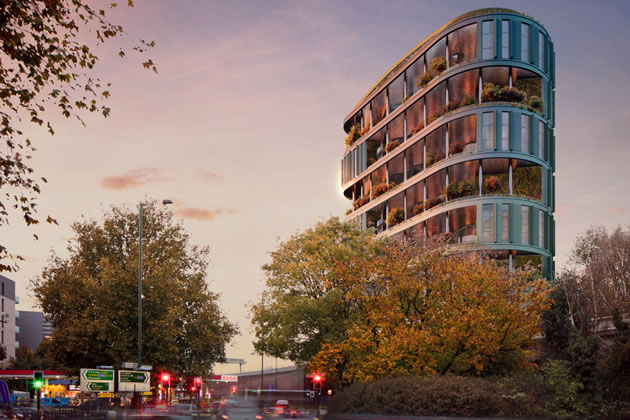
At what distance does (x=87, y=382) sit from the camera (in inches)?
1287

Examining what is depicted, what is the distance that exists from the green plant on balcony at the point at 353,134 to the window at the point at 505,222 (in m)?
32.3

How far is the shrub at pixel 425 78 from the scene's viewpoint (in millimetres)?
71500

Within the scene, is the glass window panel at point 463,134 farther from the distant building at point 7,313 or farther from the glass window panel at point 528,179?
the distant building at point 7,313

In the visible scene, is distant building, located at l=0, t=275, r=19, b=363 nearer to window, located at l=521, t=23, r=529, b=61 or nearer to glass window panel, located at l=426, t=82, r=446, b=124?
glass window panel, located at l=426, t=82, r=446, b=124

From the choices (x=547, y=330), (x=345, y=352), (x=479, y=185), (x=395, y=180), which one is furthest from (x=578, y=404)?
(x=395, y=180)

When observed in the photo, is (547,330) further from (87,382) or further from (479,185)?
(87,382)

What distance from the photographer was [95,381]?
32.7m

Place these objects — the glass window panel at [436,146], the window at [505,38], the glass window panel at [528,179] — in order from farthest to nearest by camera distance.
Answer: the glass window panel at [436,146]
the glass window panel at [528,179]
the window at [505,38]

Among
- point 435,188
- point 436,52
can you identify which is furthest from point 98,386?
point 436,52

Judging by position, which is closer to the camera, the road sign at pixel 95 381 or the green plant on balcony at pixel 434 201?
the road sign at pixel 95 381

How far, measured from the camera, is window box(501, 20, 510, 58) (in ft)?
213

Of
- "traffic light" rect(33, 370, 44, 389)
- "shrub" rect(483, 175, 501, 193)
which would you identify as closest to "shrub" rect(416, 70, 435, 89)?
"shrub" rect(483, 175, 501, 193)

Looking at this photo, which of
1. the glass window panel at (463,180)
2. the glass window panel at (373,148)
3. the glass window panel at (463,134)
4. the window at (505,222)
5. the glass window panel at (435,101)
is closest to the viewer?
the window at (505,222)

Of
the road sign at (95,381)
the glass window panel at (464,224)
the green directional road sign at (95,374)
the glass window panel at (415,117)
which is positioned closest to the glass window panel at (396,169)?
the glass window panel at (415,117)
